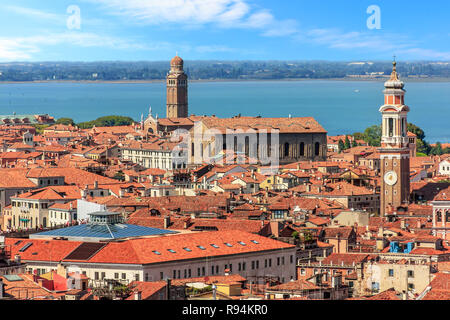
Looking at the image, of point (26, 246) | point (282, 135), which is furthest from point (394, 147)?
point (282, 135)

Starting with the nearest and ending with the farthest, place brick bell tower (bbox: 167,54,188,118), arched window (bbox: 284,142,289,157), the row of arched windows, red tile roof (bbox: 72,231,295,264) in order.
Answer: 1. red tile roof (bbox: 72,231,295,264)
2. arched window (bbox: 284,142,289,157)
3. the row of arched windows
4. brick bell tower (bbox: 167,54,188,118)

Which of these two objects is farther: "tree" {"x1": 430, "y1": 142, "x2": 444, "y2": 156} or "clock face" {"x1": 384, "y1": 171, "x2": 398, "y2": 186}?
"tree" {"x1": 430, "y1": 142, "x2": 444, "y2": 156}

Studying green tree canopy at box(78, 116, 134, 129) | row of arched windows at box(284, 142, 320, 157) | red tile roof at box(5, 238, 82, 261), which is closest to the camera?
red tile roof at box(5, 238, 82, 261)

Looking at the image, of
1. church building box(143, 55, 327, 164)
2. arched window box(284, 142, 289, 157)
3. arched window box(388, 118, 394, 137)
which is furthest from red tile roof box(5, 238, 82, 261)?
arched window box(284, 142, 289, 157)

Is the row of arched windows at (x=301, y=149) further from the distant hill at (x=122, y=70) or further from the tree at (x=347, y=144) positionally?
the distant hill at (x=122, y=70)

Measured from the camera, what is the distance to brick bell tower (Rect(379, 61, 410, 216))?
46.1 meters

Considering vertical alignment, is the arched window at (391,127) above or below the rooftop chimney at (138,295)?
below

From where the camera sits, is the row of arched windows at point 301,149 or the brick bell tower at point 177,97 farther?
the brick bell tower at point 177,97

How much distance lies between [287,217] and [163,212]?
359 centimetres

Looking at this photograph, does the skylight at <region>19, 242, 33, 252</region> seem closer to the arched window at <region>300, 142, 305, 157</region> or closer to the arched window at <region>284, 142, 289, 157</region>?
the arched window at <region>284, 142, 289, 157</region>

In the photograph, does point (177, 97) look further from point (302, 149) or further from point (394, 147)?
point (394, 147)

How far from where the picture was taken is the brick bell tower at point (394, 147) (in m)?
46.1

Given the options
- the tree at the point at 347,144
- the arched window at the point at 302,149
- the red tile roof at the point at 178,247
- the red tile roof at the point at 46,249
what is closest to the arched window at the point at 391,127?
the red tile roof at the point at 178,247
